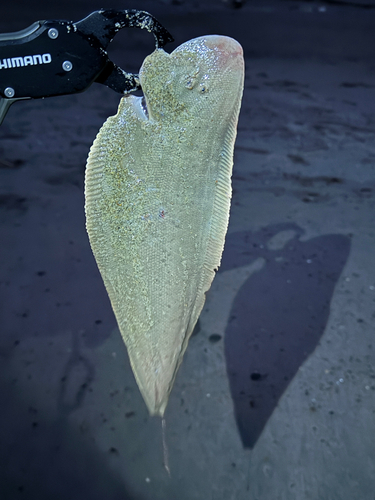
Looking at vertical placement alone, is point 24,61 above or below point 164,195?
above

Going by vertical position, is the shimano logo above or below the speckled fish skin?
above

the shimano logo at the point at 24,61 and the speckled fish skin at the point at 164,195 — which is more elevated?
the shimano logo at the point at 24,61

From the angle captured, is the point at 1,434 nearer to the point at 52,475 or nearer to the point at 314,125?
the point at 52,475
